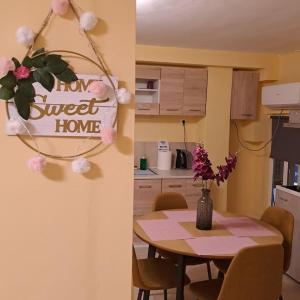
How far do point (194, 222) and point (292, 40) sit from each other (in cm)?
230

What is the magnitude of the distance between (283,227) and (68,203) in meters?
2.28

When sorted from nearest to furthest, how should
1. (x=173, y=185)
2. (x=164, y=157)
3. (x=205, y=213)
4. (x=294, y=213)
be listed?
(x=205, y=213)
(x=294, y=213)
(x=173, y=185)
(x=164, y=157)

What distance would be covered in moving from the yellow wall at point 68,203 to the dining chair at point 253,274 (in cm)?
101

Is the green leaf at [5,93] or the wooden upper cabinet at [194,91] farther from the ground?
the wooden upper cabinet at [194,91]

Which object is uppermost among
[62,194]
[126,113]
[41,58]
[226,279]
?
[41,58]

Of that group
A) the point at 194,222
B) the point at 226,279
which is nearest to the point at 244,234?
the point at 194,222

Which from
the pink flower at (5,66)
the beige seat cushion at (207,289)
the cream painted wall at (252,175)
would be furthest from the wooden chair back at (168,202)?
the pink flower at (5,66)

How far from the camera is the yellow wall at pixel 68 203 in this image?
1.29m

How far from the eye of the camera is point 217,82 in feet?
15.6

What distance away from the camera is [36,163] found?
1.27m

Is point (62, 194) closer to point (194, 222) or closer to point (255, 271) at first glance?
point (255, 271)

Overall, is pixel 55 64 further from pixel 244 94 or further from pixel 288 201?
pixel 244 94

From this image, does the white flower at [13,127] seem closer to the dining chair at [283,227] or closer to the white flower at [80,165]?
the white flower at [80,165]

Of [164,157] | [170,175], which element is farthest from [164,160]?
[170,175]
